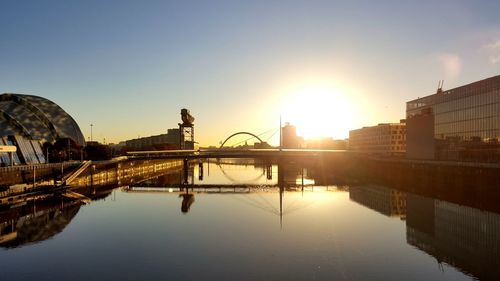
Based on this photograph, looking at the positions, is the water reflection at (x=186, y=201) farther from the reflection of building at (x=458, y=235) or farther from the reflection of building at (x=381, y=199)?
the reflection of building at (x=458, y=235)

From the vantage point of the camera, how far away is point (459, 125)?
81.7 metres

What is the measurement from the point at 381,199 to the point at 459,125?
109 feet

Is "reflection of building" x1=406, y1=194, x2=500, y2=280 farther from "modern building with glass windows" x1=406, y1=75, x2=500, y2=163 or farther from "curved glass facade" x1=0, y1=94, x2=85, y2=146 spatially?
"curved glass facade" x1=0, y1=94, x2=85, y2=146

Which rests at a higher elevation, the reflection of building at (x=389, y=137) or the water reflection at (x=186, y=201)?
the reflection of building at (x=389, y=137)

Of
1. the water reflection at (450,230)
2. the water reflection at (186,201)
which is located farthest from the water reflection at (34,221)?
the water reflection at (450,230)

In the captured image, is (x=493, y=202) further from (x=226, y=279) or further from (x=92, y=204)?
(x=92, y=204)

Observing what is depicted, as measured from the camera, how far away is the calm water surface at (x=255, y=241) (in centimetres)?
2609

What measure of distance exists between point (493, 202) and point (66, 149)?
87.8 m

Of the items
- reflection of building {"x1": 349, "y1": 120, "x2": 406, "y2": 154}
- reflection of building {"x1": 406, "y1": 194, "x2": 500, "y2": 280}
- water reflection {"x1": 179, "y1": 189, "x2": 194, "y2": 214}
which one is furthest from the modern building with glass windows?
reflection of building {"x1": 349, "y1": 120, "x2": 406, "y2": 154}

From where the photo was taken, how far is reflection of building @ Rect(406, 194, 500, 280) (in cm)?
2850

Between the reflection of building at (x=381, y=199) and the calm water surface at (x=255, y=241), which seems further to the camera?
the reflection of building at (x=381, y=199)

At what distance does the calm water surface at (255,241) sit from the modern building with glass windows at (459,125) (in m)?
23.6

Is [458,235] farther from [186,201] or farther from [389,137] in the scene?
[389,137]

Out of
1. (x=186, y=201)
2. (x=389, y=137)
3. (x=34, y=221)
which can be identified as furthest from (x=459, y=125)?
(x=389, y=137)
